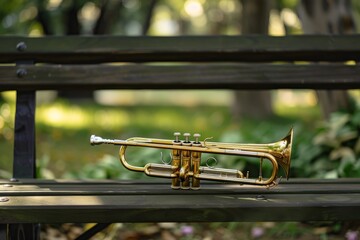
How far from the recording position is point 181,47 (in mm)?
3453

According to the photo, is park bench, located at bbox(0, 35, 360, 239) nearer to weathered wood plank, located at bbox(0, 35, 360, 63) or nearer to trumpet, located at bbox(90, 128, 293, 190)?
weathered wood plank, located at bbox(0, 35, 360, 63)

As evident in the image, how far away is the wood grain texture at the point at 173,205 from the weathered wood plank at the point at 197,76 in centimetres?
73

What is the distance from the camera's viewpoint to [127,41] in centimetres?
346

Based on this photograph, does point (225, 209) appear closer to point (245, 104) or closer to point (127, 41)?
point (127, 41)

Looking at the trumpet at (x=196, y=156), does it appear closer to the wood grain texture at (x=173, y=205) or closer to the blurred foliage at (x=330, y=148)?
the wood grain texture at (x=173, y=205)

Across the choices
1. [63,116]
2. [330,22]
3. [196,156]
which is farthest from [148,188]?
[63,116]

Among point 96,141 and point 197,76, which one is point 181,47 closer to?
point 197,76

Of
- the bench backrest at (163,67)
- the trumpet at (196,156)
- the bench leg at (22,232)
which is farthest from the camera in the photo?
the bench backrest at (163,67)

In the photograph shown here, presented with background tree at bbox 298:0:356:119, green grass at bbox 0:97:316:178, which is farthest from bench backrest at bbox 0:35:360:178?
background tree at bbox 298:0:356:119

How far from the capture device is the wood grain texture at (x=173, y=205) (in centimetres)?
253

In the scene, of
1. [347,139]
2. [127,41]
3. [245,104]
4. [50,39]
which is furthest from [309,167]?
[245,104]

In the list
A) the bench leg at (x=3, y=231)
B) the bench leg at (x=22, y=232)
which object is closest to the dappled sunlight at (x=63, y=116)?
the bench leg at (x=22, y=232)

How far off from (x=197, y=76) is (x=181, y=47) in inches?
6.8

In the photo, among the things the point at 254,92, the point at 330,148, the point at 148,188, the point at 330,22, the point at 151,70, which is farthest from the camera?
the point at 254,92
